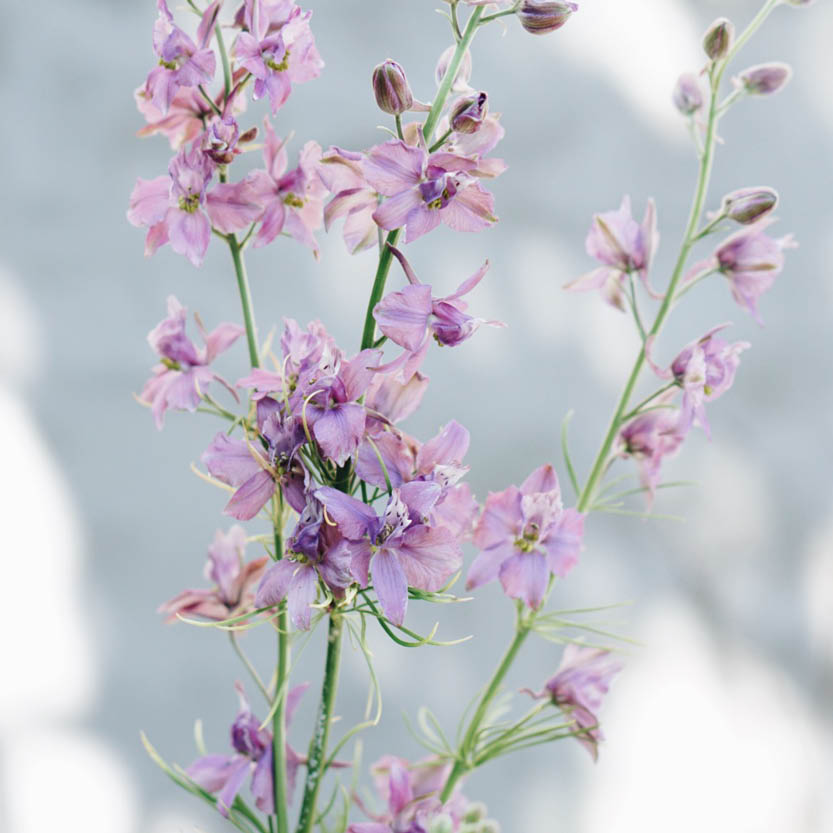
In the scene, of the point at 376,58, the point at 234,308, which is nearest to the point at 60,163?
the point at 234,308

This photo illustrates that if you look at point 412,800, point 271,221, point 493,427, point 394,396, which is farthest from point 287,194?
point 493,427

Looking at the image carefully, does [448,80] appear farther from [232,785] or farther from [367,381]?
[232,785]

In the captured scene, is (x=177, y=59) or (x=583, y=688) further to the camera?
(x=583, y=688)

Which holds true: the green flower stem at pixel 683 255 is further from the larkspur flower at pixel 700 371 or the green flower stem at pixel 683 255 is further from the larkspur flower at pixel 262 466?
the larkspur flower at pixel 262 466

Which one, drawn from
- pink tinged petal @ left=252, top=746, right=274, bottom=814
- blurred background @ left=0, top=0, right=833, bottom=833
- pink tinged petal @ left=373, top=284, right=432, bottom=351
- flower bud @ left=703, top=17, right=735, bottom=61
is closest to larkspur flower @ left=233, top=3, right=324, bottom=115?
pink tinged petal @ left=373, top=284, right=432, bottom=351

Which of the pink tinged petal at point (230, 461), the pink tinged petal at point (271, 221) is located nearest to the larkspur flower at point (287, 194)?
the pink tinged petal at point (271, 221)

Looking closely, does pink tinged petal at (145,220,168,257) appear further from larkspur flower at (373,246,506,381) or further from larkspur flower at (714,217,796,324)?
larkspur flower at (714,217,796,324)
